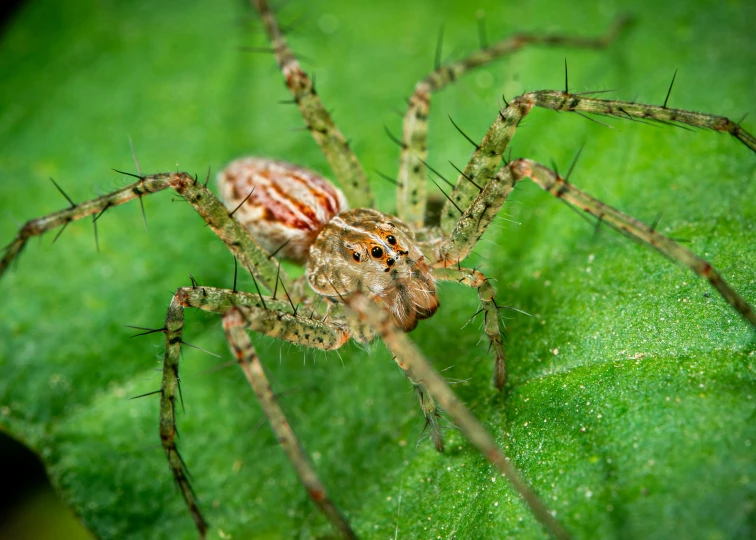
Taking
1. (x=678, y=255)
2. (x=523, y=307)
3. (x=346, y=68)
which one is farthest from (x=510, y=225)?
(x=346, y=68)

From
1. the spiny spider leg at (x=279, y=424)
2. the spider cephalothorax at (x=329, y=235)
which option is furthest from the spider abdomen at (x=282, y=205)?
the spiny spider leg at (x=279, y=424)

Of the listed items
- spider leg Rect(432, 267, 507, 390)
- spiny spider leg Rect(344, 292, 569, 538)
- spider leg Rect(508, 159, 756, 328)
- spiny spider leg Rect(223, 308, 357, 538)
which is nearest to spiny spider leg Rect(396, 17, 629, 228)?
spider leg Rect(432, 267, 507, 390)

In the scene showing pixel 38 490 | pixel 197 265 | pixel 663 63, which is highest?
pixel 663 63

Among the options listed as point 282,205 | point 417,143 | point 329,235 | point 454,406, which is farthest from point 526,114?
point 454,406

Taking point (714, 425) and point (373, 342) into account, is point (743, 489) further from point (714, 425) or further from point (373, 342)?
point (373, 342)

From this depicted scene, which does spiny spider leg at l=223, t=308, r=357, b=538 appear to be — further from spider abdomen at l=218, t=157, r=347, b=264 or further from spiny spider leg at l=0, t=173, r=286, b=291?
spider abdomen at l=218, t=157, r=347, b=264
